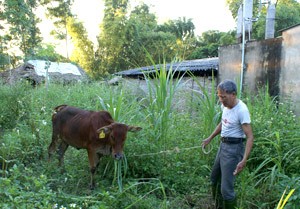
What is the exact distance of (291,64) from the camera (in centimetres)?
861

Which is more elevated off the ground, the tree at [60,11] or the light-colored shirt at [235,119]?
the tree at [60,11]

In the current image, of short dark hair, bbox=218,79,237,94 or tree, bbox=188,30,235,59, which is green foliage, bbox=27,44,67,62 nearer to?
tree, bbox=188,30,235,59

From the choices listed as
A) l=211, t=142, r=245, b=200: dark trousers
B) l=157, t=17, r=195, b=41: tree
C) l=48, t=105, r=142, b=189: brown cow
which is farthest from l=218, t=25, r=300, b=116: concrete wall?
l=157, t=17, r=195, b=41: tree

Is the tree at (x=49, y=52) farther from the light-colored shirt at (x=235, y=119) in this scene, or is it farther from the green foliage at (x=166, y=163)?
the light-colored shirt at (x=235, y=119)

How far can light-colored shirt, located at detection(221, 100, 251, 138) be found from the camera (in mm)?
3647

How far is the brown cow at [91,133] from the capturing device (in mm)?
4512

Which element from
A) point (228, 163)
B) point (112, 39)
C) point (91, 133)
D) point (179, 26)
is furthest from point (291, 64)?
point (179, 26)

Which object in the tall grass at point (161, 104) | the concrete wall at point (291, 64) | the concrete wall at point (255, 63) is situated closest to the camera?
the tall grass at point (161, 104)

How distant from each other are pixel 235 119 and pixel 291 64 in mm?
5700

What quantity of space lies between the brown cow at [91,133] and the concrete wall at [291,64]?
5.15 m

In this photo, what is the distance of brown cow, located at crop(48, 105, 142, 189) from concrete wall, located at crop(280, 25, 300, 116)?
515 centimetres

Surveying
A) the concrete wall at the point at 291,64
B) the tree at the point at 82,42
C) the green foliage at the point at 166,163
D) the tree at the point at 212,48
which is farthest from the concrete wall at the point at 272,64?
the tree at the point at 82,42

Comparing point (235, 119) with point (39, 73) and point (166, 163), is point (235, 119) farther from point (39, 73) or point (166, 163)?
point (39, 73)

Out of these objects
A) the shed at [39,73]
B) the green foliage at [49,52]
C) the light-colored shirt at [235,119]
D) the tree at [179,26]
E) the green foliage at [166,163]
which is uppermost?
the tree at [179,26]
